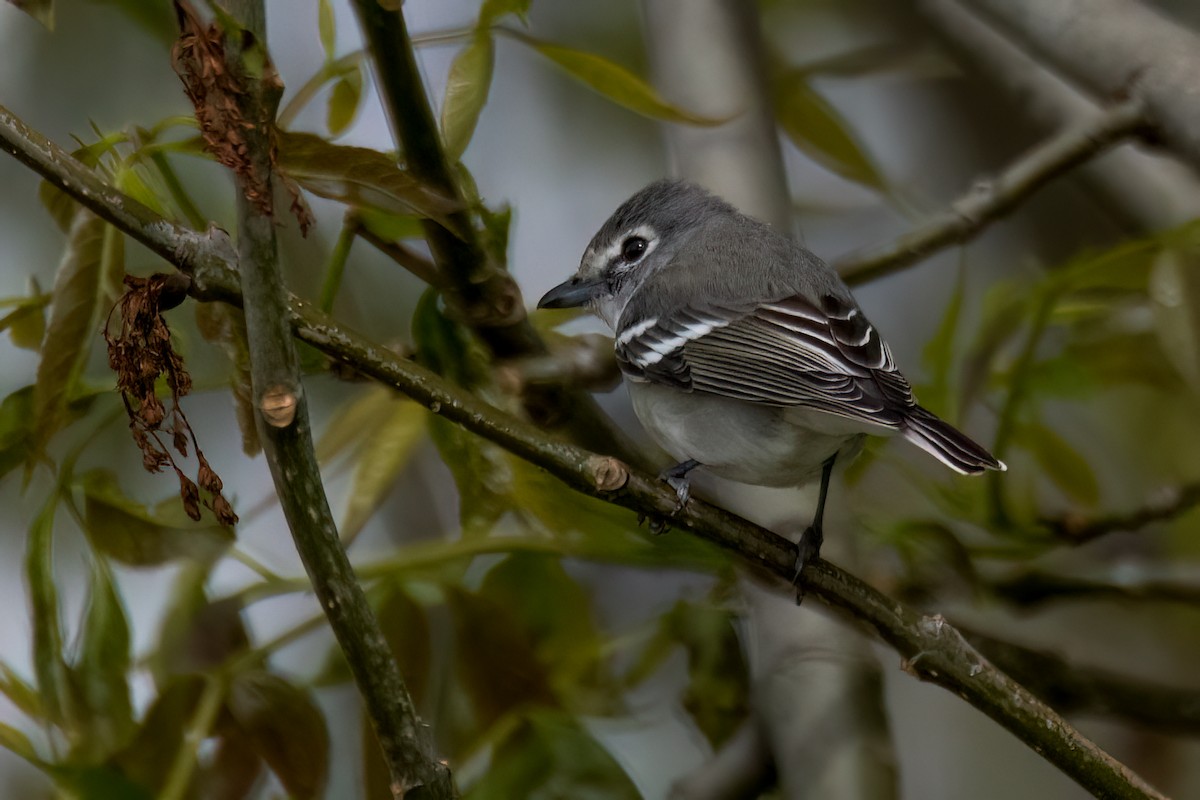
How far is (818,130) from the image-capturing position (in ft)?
6.26

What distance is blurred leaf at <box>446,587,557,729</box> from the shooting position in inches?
58.7

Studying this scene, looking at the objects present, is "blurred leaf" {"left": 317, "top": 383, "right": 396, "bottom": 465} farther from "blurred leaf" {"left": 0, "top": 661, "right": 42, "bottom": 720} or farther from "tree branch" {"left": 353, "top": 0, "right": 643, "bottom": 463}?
"blurred leaf" {"left": 0, "top": 661, "right": 42, "bottom": 720}

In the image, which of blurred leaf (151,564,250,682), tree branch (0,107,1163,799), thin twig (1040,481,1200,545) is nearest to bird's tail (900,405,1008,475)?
tree branch (0,107,1163,799)

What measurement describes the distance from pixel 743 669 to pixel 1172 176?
4.10ft

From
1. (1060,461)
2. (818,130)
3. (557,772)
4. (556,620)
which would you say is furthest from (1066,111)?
(557,772)

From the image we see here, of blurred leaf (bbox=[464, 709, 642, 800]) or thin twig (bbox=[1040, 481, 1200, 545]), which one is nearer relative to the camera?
blurred leaf (bbox=[464, 709, 642, 800])

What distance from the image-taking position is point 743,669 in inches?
70.1

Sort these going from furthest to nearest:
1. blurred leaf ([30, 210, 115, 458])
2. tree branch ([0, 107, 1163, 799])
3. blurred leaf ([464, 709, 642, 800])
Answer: blurred leaf ([464, 709, 642, 800])
blurred leaf ([30, 210, 115, 458])
tree branch ([0, 107, 1163, 799])

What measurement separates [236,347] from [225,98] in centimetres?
47

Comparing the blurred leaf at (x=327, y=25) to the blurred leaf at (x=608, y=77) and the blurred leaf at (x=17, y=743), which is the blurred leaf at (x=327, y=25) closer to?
the blurred leaf at (x=608, y=77)

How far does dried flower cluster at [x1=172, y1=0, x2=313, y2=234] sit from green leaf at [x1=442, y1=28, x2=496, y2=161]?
479 mm

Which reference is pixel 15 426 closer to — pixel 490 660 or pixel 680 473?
pixel 490 660

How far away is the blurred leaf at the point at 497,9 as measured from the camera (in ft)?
4.32

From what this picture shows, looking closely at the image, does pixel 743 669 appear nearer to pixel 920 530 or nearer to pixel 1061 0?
pixel 920 530
